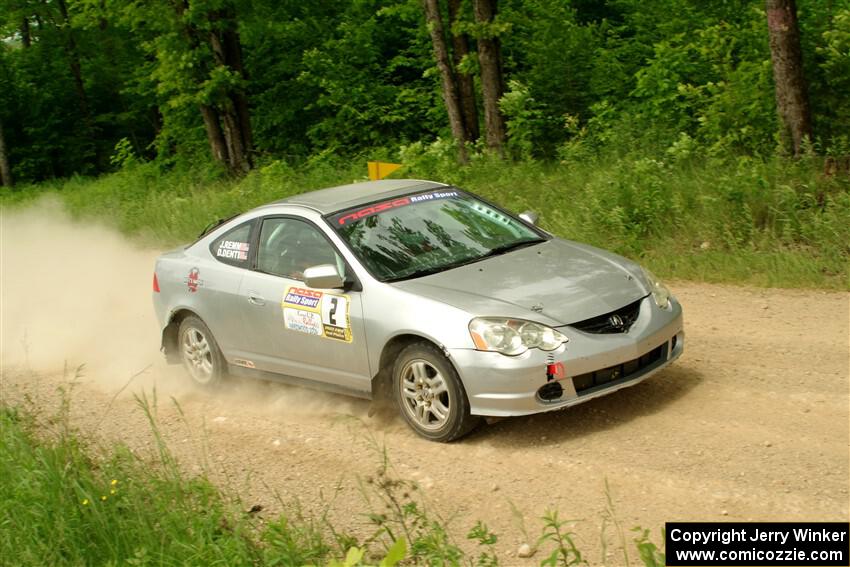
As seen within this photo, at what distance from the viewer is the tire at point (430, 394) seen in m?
6.88

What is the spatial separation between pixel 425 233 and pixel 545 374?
5.93ft

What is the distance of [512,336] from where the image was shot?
677 centimetres

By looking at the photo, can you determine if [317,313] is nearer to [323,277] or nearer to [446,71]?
[323,277]

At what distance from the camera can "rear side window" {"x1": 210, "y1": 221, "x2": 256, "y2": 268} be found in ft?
28.3

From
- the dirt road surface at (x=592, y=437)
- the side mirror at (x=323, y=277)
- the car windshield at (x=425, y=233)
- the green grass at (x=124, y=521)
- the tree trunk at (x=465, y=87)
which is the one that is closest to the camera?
the green grass at (x=124, y=521)

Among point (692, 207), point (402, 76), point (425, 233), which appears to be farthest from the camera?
point (402, 76)

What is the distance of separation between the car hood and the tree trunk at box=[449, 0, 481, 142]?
12.2m

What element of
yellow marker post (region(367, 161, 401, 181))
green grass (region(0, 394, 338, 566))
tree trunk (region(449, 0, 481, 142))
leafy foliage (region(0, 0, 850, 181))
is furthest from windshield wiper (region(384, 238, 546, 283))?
tree trunk (region(449, 0, 481, 142))

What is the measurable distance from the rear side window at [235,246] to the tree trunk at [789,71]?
7.28 m

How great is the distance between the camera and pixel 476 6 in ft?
A: 57.6

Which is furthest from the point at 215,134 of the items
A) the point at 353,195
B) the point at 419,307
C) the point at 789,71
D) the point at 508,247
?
the point at 419,307

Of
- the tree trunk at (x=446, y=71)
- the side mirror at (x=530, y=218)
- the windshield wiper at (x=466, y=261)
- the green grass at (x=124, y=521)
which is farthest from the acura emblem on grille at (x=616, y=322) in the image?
the tree trunk at (x=446, y=71)

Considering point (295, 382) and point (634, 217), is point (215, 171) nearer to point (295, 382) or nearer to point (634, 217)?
point (634, 217)

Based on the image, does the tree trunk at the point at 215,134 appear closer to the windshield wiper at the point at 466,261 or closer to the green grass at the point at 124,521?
the windshield wiper at the point at 466,261
